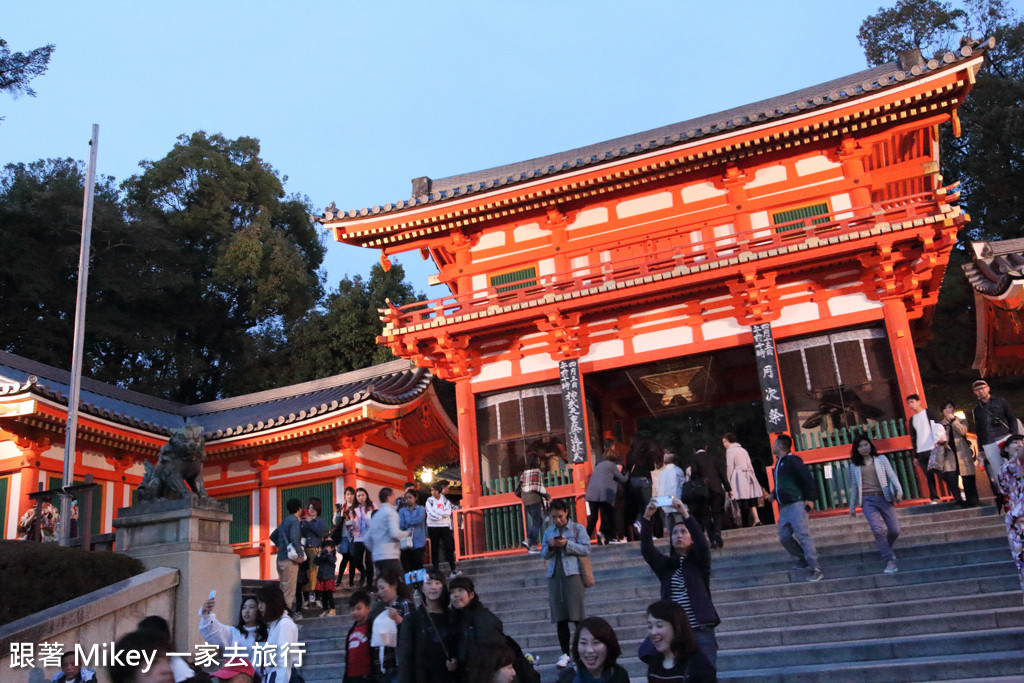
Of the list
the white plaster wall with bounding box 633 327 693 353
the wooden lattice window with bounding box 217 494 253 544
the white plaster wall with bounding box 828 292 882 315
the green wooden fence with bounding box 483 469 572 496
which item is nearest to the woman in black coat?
the green wooden fence with bounding box 483 469 572 496

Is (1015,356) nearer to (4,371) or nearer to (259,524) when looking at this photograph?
(259,524)

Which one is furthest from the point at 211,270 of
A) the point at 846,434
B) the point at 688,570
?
the point at 688,570

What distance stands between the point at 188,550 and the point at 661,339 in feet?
31.0

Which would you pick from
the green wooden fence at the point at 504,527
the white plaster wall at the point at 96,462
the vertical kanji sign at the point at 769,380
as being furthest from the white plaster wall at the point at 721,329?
the white plaster wall at the point at 96,462

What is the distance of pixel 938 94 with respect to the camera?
13719mm

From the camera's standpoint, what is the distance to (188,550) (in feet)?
28.0

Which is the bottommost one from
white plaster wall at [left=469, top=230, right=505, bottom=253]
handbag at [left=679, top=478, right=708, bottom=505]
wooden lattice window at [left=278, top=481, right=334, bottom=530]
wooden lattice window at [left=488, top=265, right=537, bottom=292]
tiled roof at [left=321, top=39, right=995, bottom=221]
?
handbag at [left=679, top=478, right=708, bottom=505]

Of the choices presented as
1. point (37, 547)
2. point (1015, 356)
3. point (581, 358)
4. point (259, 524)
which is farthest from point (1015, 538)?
point (259, 524)

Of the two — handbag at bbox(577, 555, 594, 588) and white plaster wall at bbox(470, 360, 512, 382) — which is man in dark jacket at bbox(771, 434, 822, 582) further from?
white plaster wall at bbox(470, 360, 512, 382)

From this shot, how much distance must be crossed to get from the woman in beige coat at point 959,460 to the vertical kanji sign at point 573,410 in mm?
5984

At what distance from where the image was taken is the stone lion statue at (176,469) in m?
9.07

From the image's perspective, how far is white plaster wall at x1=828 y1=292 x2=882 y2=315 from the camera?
14.1 m

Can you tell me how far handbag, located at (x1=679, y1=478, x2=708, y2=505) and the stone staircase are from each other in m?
0.75

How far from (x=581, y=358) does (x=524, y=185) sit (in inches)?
135
